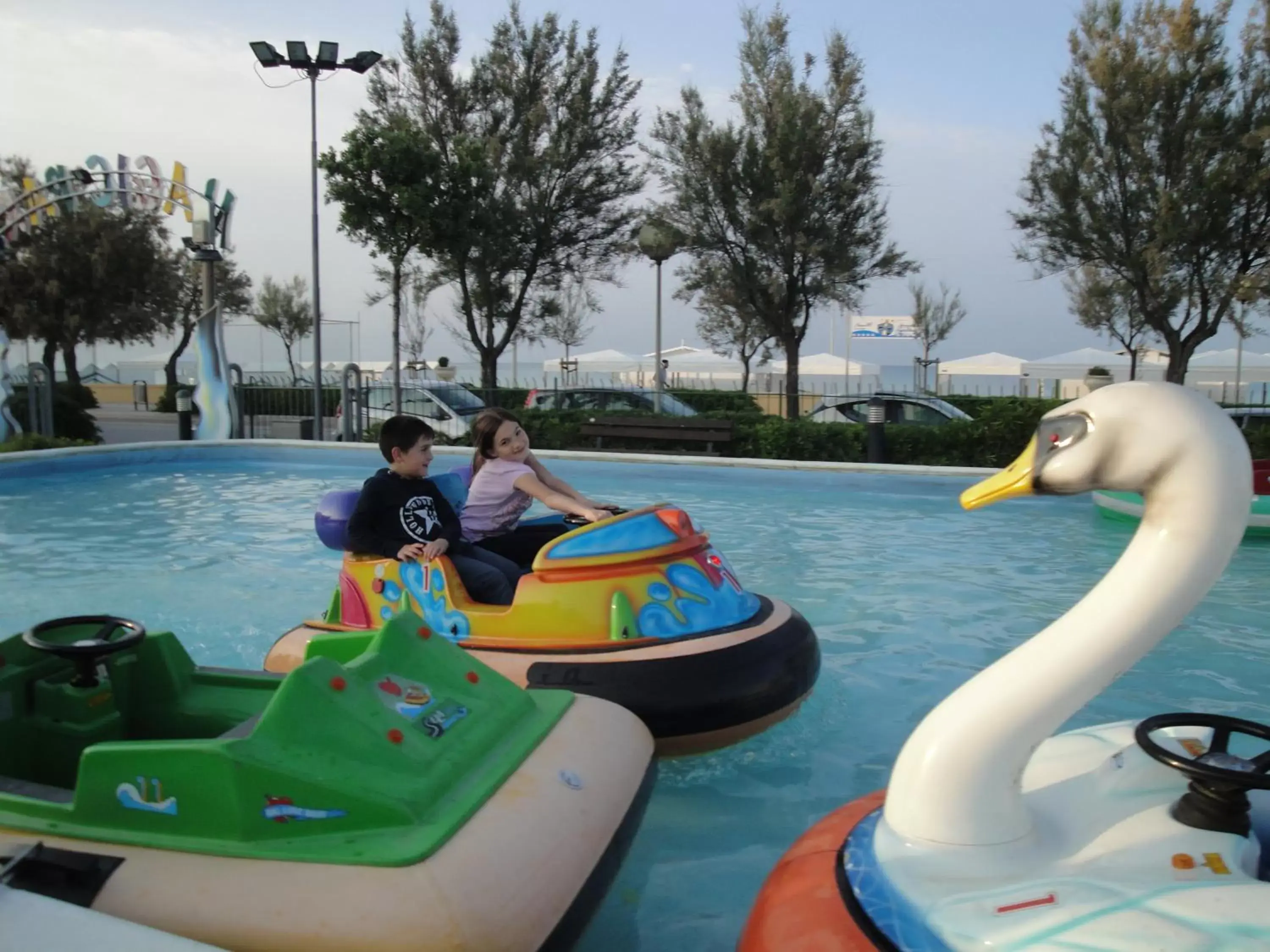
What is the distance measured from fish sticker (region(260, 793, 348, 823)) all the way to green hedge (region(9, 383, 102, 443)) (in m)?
14.0

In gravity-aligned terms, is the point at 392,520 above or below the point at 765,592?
above

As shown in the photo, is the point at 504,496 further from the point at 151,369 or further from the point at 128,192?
the point at 151,369

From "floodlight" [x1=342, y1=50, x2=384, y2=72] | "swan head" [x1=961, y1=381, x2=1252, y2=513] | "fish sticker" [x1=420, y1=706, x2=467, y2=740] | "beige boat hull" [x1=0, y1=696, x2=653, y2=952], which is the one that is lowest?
"beige boat hull" [x1=0, y1=696, x2=653, y2=952]

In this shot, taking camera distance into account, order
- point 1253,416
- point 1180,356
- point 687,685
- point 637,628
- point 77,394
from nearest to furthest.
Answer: point 687,685
point 637,628
point 1253,416
point 1180,356
point 77,394

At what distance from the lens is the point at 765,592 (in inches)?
233

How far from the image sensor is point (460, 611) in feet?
12.0

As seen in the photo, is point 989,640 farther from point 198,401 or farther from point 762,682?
point 198,401

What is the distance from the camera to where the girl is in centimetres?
420

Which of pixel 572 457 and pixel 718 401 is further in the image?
pixel 718 401

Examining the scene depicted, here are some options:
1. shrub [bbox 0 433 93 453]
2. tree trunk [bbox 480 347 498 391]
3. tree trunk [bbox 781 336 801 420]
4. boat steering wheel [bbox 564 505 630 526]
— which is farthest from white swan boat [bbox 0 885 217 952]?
tree trunk [bbox 480 347 498 391]

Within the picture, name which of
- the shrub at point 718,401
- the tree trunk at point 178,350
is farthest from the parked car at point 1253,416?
the tree trunk at point 178,350

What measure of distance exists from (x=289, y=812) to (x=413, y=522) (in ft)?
6.47

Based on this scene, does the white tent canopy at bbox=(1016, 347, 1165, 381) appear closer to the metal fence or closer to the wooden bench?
the metal fence

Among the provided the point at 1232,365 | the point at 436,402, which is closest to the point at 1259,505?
the point at 436,402
